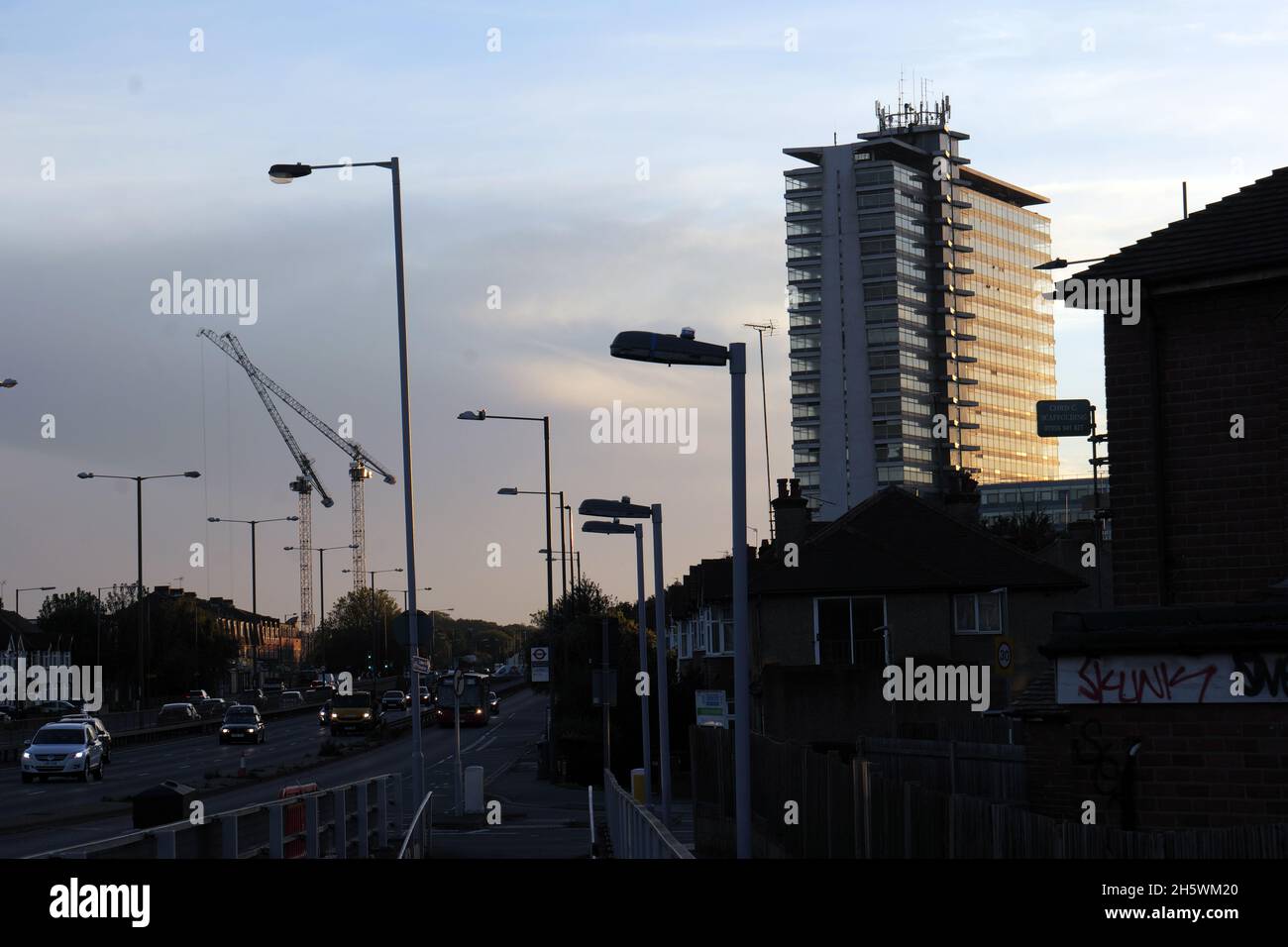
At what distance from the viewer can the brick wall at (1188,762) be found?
9680 mm

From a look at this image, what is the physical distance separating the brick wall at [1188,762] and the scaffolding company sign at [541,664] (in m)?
36.9

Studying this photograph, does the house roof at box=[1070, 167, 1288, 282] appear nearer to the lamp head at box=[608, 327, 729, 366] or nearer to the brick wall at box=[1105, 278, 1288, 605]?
the brick wall at box=[1105, 278, 1288, 605]

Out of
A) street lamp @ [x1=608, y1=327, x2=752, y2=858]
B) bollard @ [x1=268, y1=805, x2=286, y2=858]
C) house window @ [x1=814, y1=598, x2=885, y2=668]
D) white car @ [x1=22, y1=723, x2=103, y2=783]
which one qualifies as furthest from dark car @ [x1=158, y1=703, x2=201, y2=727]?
street lamp @ [x1=608, y1=327, x2=752, y2=858]

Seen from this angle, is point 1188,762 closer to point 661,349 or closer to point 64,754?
point 661,349

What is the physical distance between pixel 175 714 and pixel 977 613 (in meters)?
47.2

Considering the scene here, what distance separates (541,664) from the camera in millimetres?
47406

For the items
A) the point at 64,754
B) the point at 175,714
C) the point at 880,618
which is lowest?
the point at 175,714

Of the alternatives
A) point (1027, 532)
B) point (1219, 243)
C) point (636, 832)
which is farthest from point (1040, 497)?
point (636, 832)

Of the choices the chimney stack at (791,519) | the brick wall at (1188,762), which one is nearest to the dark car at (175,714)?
the chimney stack at (791,519)

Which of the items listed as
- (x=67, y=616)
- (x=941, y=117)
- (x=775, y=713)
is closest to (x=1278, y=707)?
(x=775, y=713)

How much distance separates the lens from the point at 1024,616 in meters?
45.3

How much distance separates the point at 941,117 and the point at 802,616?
15220 centimetres
